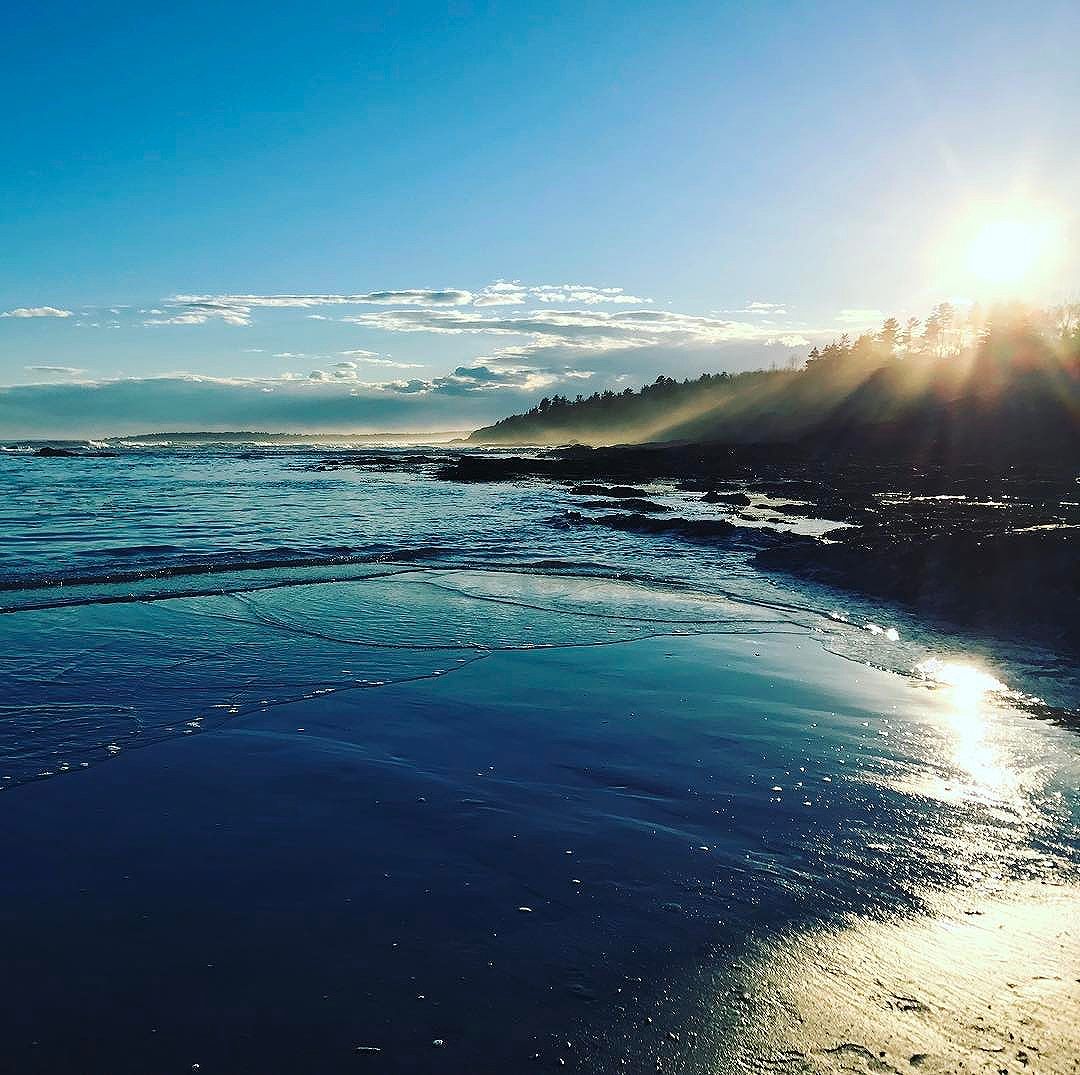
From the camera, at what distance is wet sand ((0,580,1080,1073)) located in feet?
7.81

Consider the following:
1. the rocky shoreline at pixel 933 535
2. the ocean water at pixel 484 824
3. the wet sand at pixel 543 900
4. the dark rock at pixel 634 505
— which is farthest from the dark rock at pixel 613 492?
the wet sand at pixel 543 900

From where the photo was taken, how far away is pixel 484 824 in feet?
12.8

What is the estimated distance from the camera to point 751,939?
2.94m

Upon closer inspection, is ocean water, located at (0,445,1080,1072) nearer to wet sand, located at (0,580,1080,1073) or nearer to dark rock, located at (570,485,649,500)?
wet sand, located at (0,580,1080,1073)

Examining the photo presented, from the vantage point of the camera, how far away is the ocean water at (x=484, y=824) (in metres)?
2.47

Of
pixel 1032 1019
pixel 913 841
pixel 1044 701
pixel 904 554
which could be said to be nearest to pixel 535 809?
pixel 913 841

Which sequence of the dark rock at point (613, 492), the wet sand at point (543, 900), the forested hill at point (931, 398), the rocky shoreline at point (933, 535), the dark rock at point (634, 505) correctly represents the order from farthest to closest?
the forested hill at point (931, 398)
the dark rock at point (613, 492)
the dark rock at point (634, 505)
the rocky shoreline at point (933, 535)
the wet sand at point (543, 900)

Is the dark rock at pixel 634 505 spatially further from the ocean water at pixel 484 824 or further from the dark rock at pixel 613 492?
the ocean water at pixel 484 824

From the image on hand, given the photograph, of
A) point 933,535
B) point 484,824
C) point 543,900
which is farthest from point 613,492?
point 543,900

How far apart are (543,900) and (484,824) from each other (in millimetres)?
778

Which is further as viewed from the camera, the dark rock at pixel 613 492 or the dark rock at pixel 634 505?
the dark rock at pixel 613 492

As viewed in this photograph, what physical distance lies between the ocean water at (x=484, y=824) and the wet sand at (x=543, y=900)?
16 mm

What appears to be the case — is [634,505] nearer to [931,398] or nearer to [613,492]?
[613,492]

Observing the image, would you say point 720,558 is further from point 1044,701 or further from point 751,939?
point 751,939
